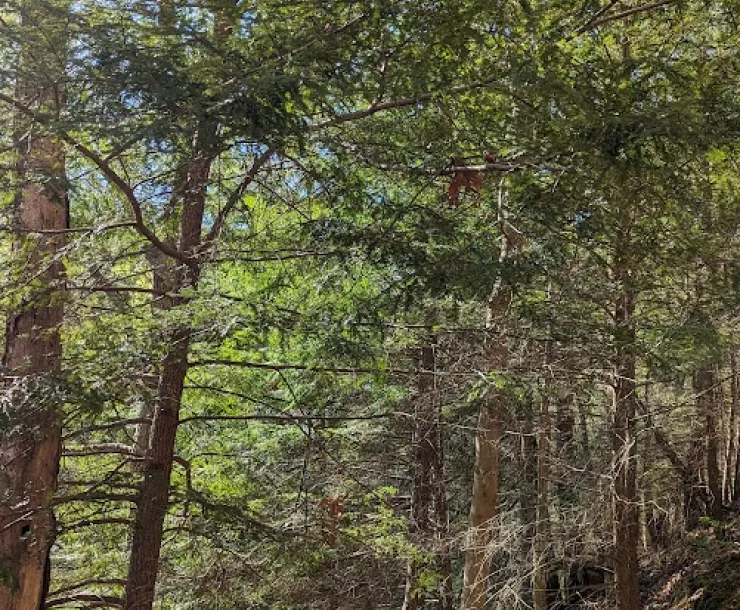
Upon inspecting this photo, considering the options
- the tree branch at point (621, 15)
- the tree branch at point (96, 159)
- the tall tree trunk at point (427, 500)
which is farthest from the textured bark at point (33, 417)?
the tall tree trunk at point (427, 500)

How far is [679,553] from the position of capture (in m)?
11.1

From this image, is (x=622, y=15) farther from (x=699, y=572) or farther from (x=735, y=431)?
(x=735, y=431)

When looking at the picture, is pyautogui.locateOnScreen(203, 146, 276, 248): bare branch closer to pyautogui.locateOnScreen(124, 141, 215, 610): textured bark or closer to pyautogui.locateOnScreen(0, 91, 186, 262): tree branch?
pyautogui.locateOnScreen(124, 141, 215, 610): textured bark

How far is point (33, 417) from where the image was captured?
14.6 ft

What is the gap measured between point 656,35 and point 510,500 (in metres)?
9.01

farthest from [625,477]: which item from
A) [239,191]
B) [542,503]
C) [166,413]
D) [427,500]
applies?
[239,191]

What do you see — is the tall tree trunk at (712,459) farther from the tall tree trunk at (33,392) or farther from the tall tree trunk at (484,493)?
the tall tree trunk at (33,392)

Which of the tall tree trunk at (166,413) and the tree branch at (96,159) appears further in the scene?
the tall tree trunk at (166,413)

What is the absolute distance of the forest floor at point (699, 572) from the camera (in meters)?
8.76

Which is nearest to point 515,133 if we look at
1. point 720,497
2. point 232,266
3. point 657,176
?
point 657,176

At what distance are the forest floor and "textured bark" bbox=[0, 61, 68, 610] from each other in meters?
7.57

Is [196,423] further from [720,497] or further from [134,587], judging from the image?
[720,497]

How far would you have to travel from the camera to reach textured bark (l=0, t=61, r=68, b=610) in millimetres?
4277

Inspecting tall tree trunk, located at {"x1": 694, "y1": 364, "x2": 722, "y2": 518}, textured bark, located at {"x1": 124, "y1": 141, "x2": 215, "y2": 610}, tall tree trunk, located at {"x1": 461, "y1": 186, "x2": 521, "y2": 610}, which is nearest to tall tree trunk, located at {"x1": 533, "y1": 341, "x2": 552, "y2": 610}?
tall tree trunk, located at {"x1": 461, "y1": 186, "x2": 521, "y2": 610}
